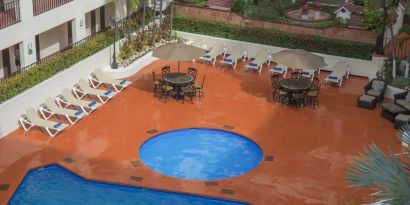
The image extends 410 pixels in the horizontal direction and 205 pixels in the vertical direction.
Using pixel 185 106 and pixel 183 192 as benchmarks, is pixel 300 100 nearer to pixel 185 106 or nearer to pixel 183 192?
pixel 185 106

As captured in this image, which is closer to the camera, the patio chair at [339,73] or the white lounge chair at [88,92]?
the white lounge chair at [88,92]

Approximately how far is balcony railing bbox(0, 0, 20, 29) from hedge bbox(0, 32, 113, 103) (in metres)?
1.97

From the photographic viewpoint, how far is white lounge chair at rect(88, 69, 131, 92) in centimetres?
2688

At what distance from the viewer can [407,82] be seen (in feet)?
87.9

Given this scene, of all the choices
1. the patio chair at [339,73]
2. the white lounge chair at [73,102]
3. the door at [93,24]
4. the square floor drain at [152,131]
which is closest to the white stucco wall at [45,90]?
the white lounge chair at [73,102]

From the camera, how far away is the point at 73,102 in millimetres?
24531

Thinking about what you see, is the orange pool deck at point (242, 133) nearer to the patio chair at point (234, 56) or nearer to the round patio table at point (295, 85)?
the round patio table at point (295, 85)

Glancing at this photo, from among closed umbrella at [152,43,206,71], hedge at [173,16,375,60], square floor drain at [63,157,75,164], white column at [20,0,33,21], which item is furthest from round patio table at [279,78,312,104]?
white column at [20,0,33,21]

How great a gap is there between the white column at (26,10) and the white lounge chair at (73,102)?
3207 mm

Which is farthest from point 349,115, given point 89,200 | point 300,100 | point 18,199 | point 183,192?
point 18,199

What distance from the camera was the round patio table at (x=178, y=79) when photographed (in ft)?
84.2

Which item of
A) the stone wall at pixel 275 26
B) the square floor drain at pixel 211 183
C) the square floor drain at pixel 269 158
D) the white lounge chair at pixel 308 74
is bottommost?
the square floor drain at pixel 211 183

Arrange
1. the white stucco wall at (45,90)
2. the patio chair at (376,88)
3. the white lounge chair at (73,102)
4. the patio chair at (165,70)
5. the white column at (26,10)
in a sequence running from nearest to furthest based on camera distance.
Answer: the white stucco wall at (45,90) → the white column at (26,10) → the white lounge chair at (73,102) → the patio chair at (376,88) → the patio chair at (165,70)

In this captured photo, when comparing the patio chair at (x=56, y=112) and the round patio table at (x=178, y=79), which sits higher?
the round patio table at (x=178, y=79)
